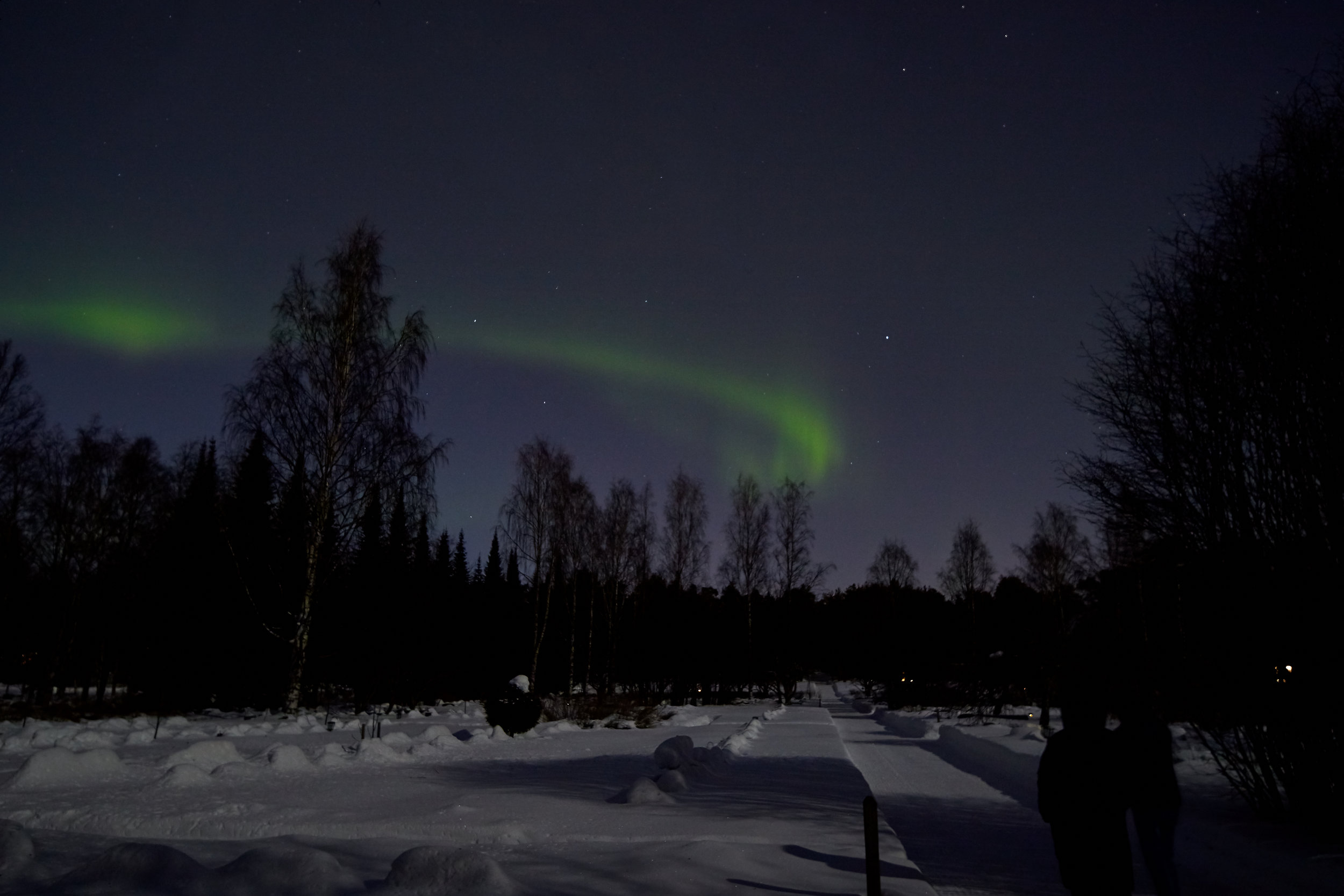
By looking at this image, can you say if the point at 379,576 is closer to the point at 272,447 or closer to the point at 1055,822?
the point at 272,447

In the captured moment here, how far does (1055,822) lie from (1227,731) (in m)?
6.37

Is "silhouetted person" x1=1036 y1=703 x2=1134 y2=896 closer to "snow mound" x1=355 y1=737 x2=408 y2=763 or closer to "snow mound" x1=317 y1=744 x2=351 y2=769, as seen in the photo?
"snow mound" x1=317 y1=744 x2=351 y2=769

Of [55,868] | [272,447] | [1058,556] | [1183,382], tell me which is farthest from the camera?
[1058,556]

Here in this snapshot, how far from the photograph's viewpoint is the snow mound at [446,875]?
16.3 ft

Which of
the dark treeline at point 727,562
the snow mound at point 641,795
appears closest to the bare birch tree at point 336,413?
the dark treeline at point 727,562

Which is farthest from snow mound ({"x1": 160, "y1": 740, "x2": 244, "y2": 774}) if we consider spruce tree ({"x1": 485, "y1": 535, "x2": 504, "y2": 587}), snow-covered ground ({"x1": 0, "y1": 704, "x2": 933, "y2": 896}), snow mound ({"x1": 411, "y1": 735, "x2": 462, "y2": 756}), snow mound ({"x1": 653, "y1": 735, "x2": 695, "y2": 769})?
spruce tree ({"x1": 485, "y1": 535, "x2": 504, "y2": 587})

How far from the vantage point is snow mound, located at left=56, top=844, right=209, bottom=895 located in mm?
4668

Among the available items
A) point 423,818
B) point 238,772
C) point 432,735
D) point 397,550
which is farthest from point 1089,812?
point 397,550

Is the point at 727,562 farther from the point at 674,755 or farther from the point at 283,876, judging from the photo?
the point at 283,876

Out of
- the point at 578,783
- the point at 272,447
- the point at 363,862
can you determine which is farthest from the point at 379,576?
the point at 363,862

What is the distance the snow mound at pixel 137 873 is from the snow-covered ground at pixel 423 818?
0.04 ft

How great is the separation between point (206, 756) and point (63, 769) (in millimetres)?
1849

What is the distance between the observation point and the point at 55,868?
17.6 feet

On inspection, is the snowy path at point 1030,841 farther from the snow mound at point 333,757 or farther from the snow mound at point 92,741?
the snow mound at point 92,741
